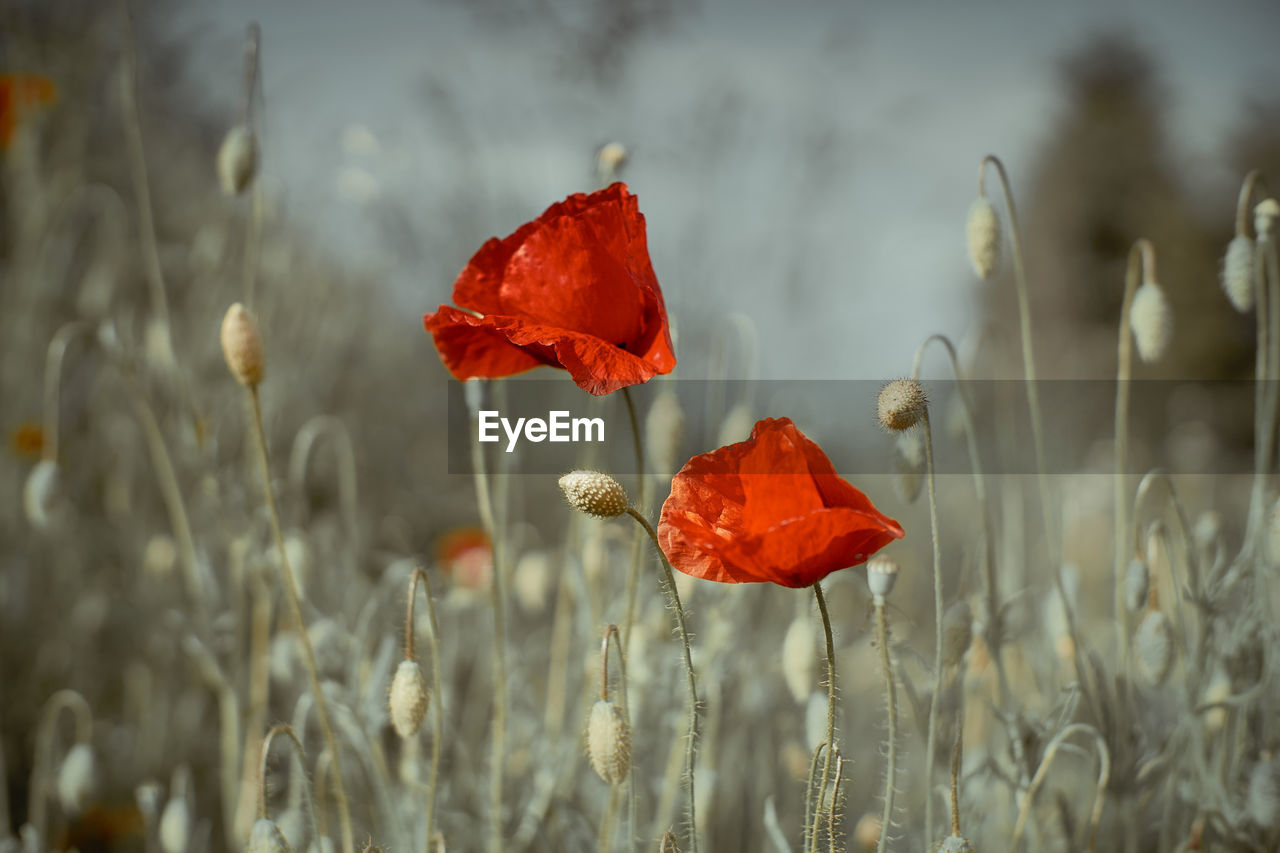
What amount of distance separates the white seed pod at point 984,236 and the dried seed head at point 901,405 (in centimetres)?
39

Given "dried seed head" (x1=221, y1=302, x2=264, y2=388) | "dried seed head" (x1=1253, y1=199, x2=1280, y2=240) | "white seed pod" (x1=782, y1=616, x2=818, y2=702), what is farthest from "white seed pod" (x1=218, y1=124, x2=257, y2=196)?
"dried seed head" (x1=1253, y1=199, x2=1280, y2=240)

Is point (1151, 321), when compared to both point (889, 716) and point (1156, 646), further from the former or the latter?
point (889, 716)

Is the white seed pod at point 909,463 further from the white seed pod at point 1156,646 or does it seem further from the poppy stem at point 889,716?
the white seed pod at point 1156,646

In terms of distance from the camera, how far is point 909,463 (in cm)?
104

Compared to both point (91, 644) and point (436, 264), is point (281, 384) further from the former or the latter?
point (436, 264)

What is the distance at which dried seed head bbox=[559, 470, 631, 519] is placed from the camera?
0.75 m

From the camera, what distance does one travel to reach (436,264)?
3582 mm

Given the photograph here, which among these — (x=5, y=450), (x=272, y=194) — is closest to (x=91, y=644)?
(x=5, y=450)

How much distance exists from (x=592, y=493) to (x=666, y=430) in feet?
1.76

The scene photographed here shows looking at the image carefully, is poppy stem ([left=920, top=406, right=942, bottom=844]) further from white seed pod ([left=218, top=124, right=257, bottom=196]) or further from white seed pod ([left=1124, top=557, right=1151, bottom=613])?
white seed pod ([left=218, top=124, right=257, bottom=196])

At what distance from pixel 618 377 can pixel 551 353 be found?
12 cm

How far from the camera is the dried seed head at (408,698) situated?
2.93 feet

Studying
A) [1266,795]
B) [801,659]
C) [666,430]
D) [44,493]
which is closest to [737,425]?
[666,430]

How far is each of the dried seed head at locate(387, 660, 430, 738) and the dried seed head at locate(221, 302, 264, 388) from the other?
37 cm
